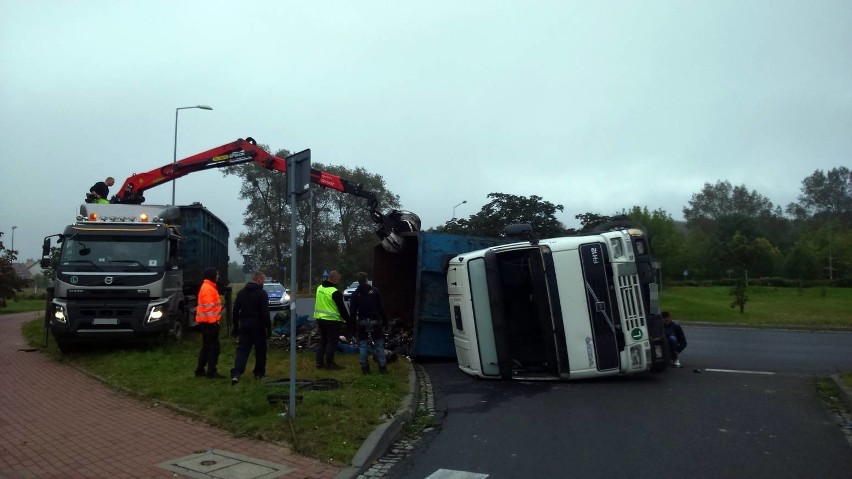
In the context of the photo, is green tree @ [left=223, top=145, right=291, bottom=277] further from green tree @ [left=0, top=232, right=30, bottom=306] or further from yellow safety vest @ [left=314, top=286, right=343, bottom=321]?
yellow safety vest @ [left=314, top=286, right=343, bottom=321]

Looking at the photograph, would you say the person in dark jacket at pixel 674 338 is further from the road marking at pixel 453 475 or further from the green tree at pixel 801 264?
the green tree at pixel 801 264

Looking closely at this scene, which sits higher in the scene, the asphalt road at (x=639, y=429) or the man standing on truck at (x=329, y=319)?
the man standing on truck at (x=329, y=319)

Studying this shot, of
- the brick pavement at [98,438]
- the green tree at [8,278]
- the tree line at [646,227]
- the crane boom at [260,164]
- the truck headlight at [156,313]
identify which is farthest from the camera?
the green tree at [8,278]

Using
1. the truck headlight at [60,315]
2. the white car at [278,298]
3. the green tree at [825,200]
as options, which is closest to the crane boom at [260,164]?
the truck headlight at [60,315]

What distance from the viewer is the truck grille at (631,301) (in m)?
9.50

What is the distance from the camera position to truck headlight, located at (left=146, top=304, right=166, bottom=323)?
40.0ft

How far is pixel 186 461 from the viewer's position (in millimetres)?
5949

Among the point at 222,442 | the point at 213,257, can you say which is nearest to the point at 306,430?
the point at 222,442

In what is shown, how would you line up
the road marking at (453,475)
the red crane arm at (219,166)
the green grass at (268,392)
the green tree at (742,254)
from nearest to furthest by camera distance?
the road marking at (453,475), the green grass at (268,392), the red crane arm at (219,166), the green tree at (742,254)

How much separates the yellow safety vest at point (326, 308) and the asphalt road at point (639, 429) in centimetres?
198

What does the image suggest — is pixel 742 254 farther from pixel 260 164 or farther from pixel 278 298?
pixel 260 164

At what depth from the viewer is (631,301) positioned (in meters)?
9.55

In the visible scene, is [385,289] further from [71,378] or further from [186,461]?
[186,461]

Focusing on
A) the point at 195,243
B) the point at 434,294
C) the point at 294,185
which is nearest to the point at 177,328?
the point at 195,243
